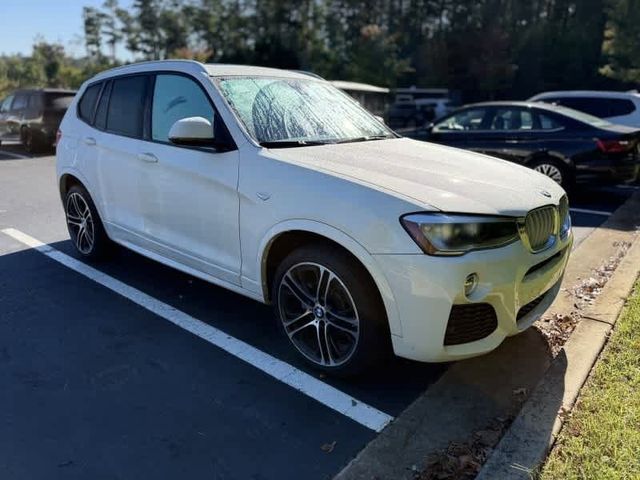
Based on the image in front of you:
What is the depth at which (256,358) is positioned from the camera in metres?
3.45

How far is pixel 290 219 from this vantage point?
9.88 ft

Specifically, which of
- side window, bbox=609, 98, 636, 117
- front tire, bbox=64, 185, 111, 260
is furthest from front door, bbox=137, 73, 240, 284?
side window, bbox=609, 98, 636, 117

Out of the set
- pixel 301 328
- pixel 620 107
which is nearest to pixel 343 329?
pixel 301 328

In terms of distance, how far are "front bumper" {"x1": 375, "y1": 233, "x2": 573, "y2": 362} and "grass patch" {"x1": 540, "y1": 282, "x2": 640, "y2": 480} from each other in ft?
1.82

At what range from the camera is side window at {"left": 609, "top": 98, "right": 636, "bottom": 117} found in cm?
962

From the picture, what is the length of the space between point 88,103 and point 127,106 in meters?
0.79

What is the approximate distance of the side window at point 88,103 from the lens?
4817mm

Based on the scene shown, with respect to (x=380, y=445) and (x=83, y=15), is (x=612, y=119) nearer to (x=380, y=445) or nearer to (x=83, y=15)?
(x=380, y=445)

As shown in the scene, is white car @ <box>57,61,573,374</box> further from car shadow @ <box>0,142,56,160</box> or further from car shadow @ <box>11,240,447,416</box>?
car shadow @ <box>0,142,56,160</box>

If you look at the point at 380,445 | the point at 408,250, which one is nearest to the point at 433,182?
the point at 408,250

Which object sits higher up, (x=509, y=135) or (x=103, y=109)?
(x=103, y=109)

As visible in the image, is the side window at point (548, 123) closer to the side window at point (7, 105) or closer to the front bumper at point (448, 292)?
the front bumper at point (448, 292)

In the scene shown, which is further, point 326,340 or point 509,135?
point 509,135

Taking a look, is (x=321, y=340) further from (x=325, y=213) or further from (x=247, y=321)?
(x=247, y=321)
